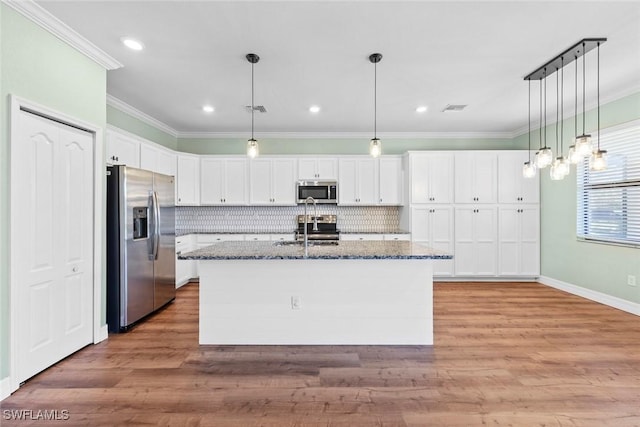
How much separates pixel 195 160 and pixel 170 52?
9.64 ft

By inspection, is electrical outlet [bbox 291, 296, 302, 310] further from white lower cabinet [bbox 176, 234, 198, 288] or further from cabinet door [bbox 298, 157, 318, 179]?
cabinet door [bbox 298, 157, 318, 179]

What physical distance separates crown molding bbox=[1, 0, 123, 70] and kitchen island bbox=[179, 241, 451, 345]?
2114mm

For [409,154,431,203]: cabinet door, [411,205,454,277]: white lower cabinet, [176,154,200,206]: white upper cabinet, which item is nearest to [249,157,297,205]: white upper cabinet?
[176,154,200,206]: white upper cabinet

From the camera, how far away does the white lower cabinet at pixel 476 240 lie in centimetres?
563

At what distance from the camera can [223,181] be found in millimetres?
5883

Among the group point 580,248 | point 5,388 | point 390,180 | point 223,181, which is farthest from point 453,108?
point 5,388

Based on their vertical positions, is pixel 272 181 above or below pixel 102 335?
above

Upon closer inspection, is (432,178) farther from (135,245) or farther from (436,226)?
(135,245)

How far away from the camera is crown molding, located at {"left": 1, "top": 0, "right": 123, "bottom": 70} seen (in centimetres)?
230

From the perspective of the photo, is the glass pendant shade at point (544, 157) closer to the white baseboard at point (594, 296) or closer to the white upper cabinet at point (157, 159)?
the white baseboard at point (594, 296)

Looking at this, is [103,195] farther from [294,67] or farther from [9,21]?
[294,67]

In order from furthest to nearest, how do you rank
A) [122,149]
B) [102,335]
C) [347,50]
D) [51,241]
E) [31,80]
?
1. [122,149]
2. [102,335]
3. [347,50]
4. [51,241]
5. [31,80]

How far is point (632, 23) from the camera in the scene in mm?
2600

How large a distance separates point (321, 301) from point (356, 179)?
325 cm
